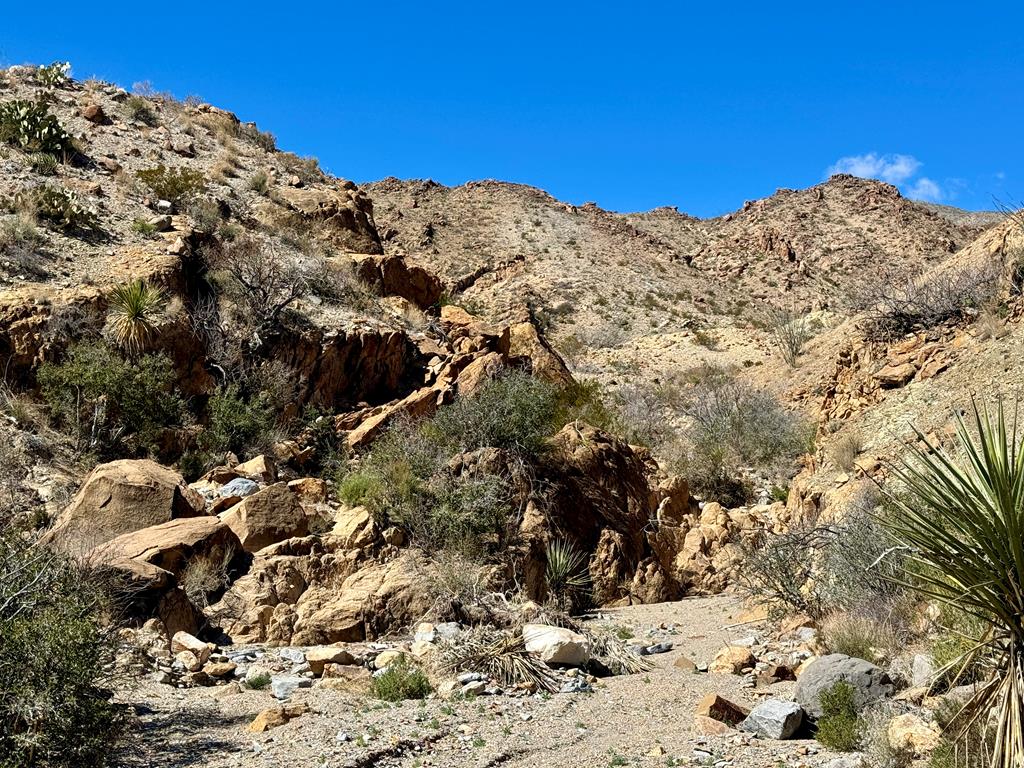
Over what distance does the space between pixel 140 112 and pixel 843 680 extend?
2408 cm

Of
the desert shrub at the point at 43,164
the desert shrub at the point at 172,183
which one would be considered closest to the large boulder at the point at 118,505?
the desert shrub at the point at 172,183

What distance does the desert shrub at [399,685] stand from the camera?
748 centimetres

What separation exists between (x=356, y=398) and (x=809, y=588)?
28.7 feet

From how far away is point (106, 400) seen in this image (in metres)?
12.4

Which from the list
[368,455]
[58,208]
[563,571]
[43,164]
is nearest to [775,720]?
[563,571]

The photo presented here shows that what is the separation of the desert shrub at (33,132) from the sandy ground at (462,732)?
50.5 feet

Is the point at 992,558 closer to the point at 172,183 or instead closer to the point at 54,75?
the point at 172,183

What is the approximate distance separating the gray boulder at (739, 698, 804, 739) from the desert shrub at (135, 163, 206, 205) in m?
16.3

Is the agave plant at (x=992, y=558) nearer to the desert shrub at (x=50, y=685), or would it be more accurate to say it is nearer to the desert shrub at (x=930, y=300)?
the desert shrub at (x=50, y=685)

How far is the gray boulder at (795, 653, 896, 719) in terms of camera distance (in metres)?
6.60

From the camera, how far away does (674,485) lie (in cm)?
1502

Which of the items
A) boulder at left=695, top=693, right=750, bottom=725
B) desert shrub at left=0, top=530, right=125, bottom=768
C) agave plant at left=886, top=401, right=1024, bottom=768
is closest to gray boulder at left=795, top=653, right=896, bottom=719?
boulder at left=695, top=693, right=750, bottom=725

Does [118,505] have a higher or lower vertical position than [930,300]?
lower

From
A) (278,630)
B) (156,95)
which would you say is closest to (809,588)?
(278,630)
